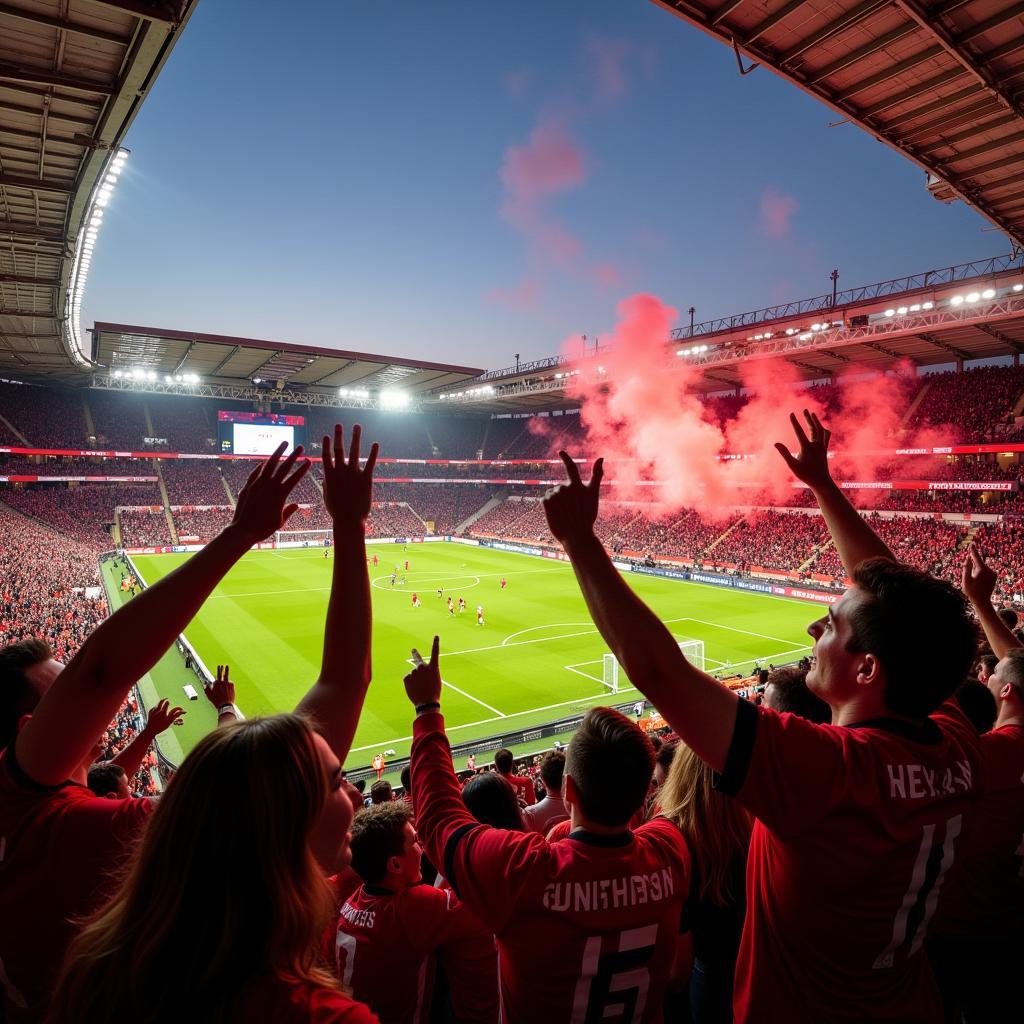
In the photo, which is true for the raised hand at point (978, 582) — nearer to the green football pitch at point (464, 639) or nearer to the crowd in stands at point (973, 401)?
the green football pitch at point (464, 639)

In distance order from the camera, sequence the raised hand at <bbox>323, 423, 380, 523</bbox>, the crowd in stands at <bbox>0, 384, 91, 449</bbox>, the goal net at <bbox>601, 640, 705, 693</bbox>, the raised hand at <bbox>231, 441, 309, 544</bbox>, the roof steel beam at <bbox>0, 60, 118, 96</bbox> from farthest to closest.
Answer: the crowd in stands at <bbox>0, 384, 91, 449</bbox>, the goal net at <bbox>601, 640, 705, 693</bbox>, the roof steel beam at <bbox>0, 60, 118, 96</bbox>, the raised hand at <bbox>323, 423, 380, 523</bbox>, the raised hand at <bbox>231, 441, 309, 544</bbox>

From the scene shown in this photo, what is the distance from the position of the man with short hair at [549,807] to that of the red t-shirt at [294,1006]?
446 cm

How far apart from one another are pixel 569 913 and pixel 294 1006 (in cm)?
98

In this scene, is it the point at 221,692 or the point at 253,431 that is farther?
the point at 253,431

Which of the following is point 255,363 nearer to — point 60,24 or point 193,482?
point 193,482

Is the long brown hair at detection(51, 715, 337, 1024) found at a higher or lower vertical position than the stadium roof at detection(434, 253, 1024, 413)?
lower

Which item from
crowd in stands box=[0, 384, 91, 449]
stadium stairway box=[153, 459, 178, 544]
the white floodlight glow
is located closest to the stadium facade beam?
the white floodlight glow

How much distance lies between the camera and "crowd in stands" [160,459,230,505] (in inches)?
2354

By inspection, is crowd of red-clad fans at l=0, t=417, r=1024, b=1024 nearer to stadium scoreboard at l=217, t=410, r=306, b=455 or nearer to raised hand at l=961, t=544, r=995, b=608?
raised hand at l=961, t=544, r=995, b=608

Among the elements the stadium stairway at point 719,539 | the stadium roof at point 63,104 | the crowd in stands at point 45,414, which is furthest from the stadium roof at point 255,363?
the stadium stairway at point 719,539

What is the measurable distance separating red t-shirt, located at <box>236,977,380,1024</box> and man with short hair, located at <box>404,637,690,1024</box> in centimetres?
74

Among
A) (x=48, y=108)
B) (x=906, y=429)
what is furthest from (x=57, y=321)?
(x=906, y=429)

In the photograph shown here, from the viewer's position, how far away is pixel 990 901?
10.6 feet

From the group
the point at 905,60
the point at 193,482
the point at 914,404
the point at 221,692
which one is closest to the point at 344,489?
the point at 221,692
